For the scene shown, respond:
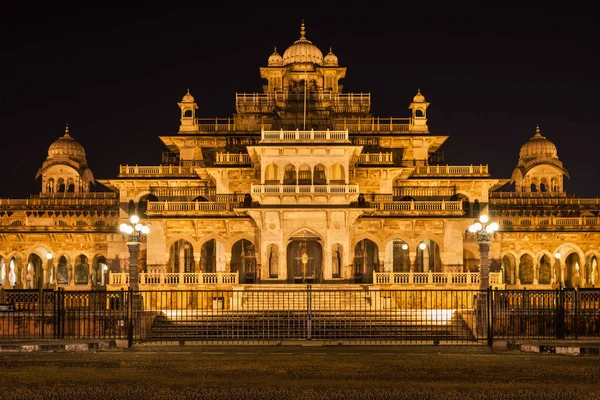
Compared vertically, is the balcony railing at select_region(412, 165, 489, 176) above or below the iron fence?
above

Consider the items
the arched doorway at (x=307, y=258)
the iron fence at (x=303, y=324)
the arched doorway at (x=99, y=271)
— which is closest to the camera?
the iron fence at (x=303, y=324)

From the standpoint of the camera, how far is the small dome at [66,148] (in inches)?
3351

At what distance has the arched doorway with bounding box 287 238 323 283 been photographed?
56.7 meters

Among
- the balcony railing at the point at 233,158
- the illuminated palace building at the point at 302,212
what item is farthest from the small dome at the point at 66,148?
the balcony railing at the point at 233,158

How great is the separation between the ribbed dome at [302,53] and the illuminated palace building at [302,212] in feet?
0.34

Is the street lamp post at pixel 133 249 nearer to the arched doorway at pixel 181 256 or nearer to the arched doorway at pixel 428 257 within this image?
the arched doorway at pixel 181 256

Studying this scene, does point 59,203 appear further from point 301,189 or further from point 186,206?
point 301,189

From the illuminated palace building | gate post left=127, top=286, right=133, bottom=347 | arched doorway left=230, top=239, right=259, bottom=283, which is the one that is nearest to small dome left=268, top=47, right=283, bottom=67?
the illuminated palace building

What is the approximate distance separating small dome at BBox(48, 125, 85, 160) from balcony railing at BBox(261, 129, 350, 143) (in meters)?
36.8

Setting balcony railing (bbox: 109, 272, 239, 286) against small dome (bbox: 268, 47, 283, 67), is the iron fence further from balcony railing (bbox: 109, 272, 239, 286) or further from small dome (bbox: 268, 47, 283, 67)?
small dome (bbox: 268, 47, 283, 67)

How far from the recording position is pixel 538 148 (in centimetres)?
8250

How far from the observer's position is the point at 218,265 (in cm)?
5684

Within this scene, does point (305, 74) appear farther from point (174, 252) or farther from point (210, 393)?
point (210, 393)

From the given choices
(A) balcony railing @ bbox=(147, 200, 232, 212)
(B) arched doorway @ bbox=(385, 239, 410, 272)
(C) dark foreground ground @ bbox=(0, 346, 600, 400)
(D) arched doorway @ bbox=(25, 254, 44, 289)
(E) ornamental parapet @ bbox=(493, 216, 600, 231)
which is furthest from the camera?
(D) arched doorway @ bbox=(25, 254, 44, 289)
